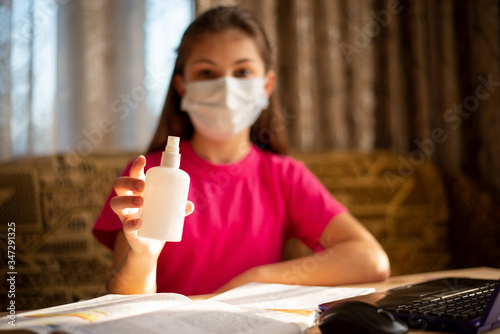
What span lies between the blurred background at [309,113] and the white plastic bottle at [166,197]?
86 cm

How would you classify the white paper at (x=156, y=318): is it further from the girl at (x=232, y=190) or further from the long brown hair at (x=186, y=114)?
the long brown hair at (x=186, y=114)

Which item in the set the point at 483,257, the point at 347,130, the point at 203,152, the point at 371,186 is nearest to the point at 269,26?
the point at 347,130

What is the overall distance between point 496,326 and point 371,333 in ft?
0.67

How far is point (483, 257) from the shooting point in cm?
164

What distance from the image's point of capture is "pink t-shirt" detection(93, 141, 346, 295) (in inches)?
43.4

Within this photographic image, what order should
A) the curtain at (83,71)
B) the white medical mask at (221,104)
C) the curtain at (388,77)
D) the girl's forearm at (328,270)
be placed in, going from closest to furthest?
the girl's forearm at (328,270)
the white medical mask at (221,104)
the curtain at (83,71)
the curtain at (388,77)

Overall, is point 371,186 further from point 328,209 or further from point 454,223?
point 328,209

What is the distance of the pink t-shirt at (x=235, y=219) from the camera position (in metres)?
1.10

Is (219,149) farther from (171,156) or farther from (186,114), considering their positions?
(171,156)

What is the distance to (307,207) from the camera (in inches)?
47.0

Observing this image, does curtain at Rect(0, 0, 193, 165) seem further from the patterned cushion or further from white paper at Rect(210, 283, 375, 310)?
white paper at Rect(210, 283, 375, 310)

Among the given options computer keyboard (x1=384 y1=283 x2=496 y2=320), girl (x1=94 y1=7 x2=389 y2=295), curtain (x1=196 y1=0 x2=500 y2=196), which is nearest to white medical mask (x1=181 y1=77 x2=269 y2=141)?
girl (x1=94 y1=7 x2=389 y2=295)

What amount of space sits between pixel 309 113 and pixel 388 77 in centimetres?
42

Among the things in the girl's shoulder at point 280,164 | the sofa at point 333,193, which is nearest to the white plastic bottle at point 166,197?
the girl's shoulder at point 280,164
